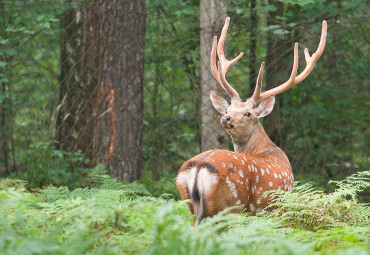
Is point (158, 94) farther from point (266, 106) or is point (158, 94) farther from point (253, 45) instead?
→ point (266, 106)

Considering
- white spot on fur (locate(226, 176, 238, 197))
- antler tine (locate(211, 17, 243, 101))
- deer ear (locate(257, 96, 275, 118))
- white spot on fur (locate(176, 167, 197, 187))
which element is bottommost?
white spot on fur (locate(226, 176, 238, 197))

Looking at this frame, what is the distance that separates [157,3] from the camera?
28.5 ft

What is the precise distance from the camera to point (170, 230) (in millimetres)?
2906

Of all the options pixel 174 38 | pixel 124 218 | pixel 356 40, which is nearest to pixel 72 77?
pixel 174 38

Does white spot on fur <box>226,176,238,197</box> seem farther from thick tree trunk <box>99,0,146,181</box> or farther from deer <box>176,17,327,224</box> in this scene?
thick tree trunk <box>99,0,146,181</box>

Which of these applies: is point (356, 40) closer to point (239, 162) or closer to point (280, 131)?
point (280, 131)

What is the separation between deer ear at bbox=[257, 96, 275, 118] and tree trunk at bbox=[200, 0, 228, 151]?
113 centimetres

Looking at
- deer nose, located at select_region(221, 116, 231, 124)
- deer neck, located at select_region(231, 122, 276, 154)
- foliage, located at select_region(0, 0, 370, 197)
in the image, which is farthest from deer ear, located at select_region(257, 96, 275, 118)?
foliage, located at select_region(0, 0, 370, 197)

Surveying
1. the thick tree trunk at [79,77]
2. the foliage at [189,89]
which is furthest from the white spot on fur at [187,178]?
the thick tree trunk at [79,77]

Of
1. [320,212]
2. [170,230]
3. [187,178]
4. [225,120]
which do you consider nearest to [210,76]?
[225,120]

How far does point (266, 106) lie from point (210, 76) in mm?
1405

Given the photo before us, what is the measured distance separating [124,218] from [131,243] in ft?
1.32

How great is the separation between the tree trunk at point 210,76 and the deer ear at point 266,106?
→ 113 cm

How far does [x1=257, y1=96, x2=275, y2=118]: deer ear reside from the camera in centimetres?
638
